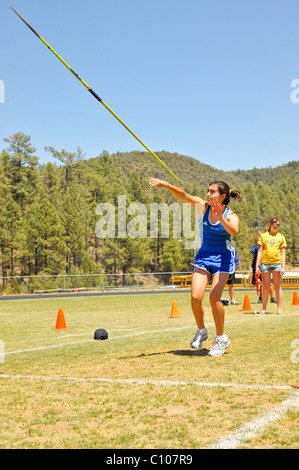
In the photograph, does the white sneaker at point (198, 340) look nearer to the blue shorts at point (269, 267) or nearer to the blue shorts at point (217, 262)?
the blue shorts at point (217, 262)

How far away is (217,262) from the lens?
6.64 metres

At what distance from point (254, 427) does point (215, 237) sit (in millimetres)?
3544

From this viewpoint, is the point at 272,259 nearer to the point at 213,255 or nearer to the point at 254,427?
the point at 213,255

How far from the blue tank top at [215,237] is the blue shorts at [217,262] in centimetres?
6

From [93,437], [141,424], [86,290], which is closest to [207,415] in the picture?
[141,424]

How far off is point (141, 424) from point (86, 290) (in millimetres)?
42511

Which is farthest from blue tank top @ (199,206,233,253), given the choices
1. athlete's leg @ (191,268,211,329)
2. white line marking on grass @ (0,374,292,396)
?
white line marking on grass @ (0,374,292,396)

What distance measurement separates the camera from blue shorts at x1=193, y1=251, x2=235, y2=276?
261 inches

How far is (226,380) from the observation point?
4.80 m

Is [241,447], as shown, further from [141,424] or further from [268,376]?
[268,376]

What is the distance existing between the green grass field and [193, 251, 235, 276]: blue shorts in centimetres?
104

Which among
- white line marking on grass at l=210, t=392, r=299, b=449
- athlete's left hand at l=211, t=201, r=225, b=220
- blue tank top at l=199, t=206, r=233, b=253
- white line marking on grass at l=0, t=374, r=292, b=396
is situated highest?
athlete's left hand at l=211, t=201, r=225, b=220

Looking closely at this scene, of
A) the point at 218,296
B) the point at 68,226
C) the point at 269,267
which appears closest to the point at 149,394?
the point at 218,296

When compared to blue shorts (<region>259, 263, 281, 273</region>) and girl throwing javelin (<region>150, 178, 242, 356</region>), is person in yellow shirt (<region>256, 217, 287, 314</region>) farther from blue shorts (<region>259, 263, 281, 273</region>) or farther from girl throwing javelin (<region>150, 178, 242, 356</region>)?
girl throwing javelin (<region>150, 178, 242, 356</region>)
